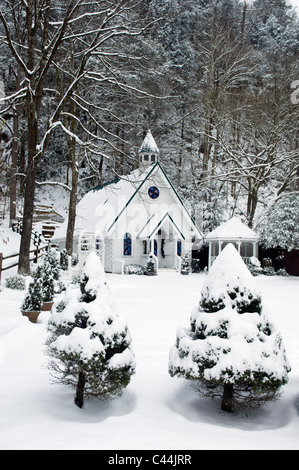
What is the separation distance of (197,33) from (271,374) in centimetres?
4036

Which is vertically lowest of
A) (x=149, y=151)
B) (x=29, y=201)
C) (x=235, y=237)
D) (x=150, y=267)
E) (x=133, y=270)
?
(x=133, y=270)

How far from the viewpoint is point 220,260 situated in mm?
5602

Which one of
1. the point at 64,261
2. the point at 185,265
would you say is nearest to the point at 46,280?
the point at 64,261

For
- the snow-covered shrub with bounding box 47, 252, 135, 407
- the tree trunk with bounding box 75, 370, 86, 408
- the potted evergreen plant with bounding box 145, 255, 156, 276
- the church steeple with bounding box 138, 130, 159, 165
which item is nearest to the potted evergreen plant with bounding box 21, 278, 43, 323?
the snow-covered shrub with bounding box 47, 252, 135, 407

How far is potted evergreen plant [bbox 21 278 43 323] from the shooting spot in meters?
9.91

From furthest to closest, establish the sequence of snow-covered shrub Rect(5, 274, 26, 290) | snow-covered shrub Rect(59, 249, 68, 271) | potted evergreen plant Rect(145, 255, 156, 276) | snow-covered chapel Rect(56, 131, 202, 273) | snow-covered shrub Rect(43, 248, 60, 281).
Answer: snow-covered chapel Rect(56, 131, 202, 273)
potted evergreen plant Rect(145, 255, 156, 276)
snow-covered shrub Rect(59, 249, 68, 271)
snow-covered shrub Rect(5, 274, 26, 290)
snow-covered shrub Rect(43, 248, 60, 281)

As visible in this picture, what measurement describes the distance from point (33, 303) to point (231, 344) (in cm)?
625

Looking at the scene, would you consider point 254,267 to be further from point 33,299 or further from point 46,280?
point 33,299

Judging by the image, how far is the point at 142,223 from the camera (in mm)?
25672

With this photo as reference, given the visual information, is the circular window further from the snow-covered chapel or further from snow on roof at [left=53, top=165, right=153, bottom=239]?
snow on roof at [left=53, top=165, right=153, bottom=239]

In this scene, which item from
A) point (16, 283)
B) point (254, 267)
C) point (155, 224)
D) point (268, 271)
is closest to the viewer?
point (16, 283)

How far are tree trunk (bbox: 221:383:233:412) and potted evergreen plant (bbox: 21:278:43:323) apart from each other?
5.90 metres

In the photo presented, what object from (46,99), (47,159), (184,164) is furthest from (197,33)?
(47,159)

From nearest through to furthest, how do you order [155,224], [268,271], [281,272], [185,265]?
1. [155,224]
2. [185,265]
3. [281,272]
4. [268,271]
